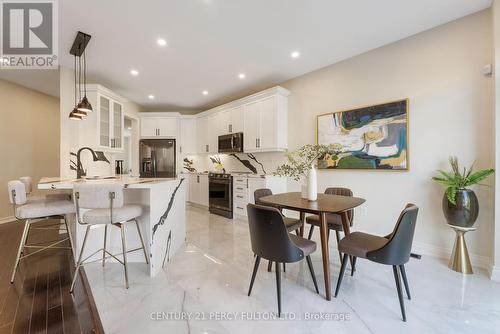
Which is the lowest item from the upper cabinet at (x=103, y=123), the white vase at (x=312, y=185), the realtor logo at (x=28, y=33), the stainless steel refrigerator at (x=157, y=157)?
the white vase at (x=312, y=185)

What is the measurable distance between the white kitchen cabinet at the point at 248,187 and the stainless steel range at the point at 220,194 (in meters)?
0.11

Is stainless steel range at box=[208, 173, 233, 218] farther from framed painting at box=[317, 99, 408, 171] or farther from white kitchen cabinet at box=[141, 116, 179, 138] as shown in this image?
framed painting at box=[317, 99, 408, 171]

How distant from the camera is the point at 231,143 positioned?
5086 mm

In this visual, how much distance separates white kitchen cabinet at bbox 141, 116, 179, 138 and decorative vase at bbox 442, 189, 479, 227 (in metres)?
5.78

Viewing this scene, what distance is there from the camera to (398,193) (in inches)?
119

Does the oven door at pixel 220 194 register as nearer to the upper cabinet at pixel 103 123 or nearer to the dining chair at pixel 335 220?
the upper cabinet at pixel 103 123

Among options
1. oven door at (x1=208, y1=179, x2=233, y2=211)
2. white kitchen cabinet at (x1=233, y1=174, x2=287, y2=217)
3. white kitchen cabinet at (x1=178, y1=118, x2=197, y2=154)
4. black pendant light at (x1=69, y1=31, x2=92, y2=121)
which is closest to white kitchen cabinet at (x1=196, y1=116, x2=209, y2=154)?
white kitchen cabinet at (x1=178, y1=118, x2=197, y2=154)

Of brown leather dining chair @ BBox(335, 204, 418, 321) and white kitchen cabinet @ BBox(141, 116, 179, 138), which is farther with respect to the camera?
white kitchen cabinet @ BBox(141, 116, 179, 138)

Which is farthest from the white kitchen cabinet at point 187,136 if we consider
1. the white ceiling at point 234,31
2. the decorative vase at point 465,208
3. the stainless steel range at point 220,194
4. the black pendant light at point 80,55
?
the decorative vase at point 465,208

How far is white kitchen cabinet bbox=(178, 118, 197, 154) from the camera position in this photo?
626 cm

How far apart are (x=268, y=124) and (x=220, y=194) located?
6.18 ft

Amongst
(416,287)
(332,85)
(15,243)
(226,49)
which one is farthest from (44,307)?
(332,85)

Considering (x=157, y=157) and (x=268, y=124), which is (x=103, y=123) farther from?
(x=268, y=124)

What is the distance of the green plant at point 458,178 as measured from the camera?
2264mm
